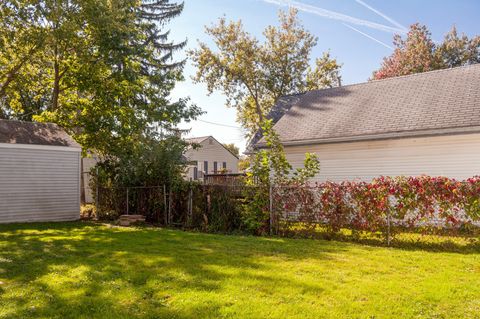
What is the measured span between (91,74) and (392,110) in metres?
13.2

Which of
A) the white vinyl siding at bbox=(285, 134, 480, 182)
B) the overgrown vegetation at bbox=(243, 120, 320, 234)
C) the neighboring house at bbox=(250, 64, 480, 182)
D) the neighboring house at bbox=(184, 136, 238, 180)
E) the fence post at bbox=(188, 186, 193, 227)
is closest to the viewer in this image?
the overgrown vegetation at bbox=(243, 120, 320, 234)

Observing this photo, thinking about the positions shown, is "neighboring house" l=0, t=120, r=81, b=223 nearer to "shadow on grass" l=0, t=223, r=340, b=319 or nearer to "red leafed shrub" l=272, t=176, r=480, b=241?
"shadow on grass" l=0, t=223, r=340, b=319

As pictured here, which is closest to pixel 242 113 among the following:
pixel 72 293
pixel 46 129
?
pixel 46 129

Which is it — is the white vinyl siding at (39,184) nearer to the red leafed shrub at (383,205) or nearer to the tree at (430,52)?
the red leafed shrub at (383,205)

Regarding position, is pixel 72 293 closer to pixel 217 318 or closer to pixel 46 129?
pixel 217 318

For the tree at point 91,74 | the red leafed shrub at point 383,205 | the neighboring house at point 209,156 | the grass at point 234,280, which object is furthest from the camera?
the neighboring house at point 209,156

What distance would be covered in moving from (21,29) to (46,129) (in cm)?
423

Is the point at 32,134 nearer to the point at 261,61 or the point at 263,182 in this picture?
the point at 263,182

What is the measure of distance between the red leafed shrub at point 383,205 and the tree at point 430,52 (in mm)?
25146

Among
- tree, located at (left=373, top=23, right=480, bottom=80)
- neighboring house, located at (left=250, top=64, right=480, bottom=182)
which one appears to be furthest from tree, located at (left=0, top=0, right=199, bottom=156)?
tree, located at (left=373, top=23, right=480, bottom=80)

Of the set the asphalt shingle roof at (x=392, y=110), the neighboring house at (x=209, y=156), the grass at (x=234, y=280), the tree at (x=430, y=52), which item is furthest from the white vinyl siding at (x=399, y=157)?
the neighboring house at (x=209, y=156)

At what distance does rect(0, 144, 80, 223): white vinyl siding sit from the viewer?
532 inches

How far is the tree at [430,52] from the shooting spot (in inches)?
1219

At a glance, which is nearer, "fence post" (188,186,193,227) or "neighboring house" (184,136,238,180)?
"fence post" (188,186,193,227)
